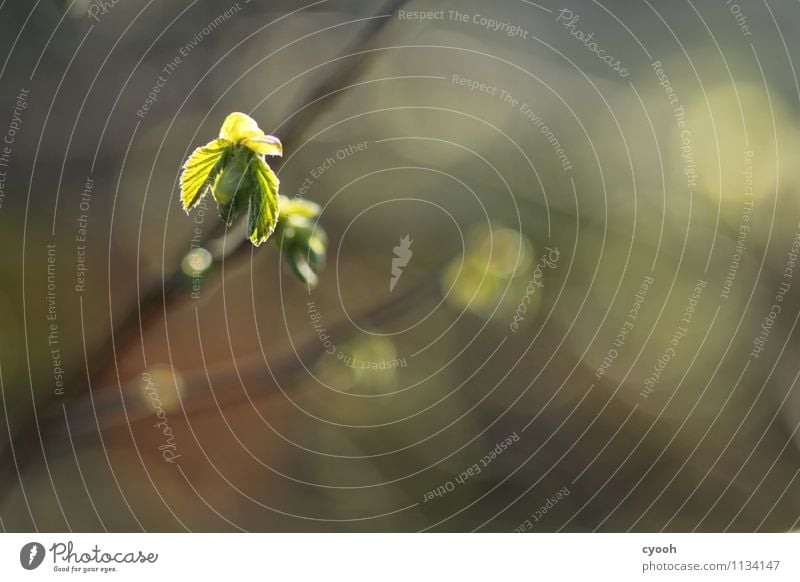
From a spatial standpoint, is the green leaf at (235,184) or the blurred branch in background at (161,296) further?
the blurred branch in background at (161,296)

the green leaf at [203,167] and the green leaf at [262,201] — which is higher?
the green leaf at [203,167]

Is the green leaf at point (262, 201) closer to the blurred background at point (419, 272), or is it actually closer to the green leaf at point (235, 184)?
the green leaf at point (235, 184)

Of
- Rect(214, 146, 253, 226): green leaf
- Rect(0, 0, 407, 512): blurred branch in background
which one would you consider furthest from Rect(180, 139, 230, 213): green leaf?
Rect(0, 0, 407, 512): blurred branch in background

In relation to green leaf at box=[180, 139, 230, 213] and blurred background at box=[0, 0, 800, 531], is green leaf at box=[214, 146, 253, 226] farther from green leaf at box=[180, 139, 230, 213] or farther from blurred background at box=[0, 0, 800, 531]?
blurred background at box=[0, 0, 800, 531]

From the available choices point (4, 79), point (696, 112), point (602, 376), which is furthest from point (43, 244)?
point (696, 112)

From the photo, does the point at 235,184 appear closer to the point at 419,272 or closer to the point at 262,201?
the point at 262,201

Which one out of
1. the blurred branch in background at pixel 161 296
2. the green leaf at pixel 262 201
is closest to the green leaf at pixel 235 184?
the green leaf at pixel 262 201

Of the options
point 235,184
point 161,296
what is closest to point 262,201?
point 235,184
